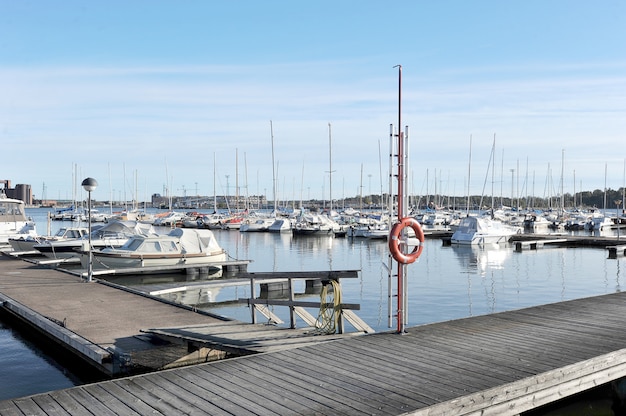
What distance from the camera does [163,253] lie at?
27.9 meters

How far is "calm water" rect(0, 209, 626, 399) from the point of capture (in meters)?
12.8

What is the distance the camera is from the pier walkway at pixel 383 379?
658cm

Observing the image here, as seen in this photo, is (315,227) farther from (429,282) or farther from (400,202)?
(400,202)

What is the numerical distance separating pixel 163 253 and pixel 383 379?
21.8 m

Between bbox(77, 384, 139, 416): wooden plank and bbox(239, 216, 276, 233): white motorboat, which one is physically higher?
bbox(77, 384, 139, 416): wooden plank

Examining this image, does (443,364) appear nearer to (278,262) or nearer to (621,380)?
(621,380)

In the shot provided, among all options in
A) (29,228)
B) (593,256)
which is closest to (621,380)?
(593,256)

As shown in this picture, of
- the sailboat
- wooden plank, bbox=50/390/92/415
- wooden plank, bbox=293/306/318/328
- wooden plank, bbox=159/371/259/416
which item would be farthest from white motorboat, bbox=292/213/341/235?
wooden plank, bbox=50/390/92/415

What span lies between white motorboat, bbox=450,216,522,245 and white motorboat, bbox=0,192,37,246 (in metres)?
30.7

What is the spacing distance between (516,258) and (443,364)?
3259cm

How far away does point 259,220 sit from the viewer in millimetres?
68938

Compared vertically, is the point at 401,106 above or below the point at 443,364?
above

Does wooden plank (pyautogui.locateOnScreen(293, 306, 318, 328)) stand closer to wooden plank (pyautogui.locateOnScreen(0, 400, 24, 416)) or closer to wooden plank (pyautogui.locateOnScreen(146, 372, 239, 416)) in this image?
wooden plank (pyautogui.locateOnScreen(146, 372, 239, 416))

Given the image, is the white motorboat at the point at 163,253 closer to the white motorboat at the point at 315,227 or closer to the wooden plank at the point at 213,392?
the wooden plank at the point at 213,392
